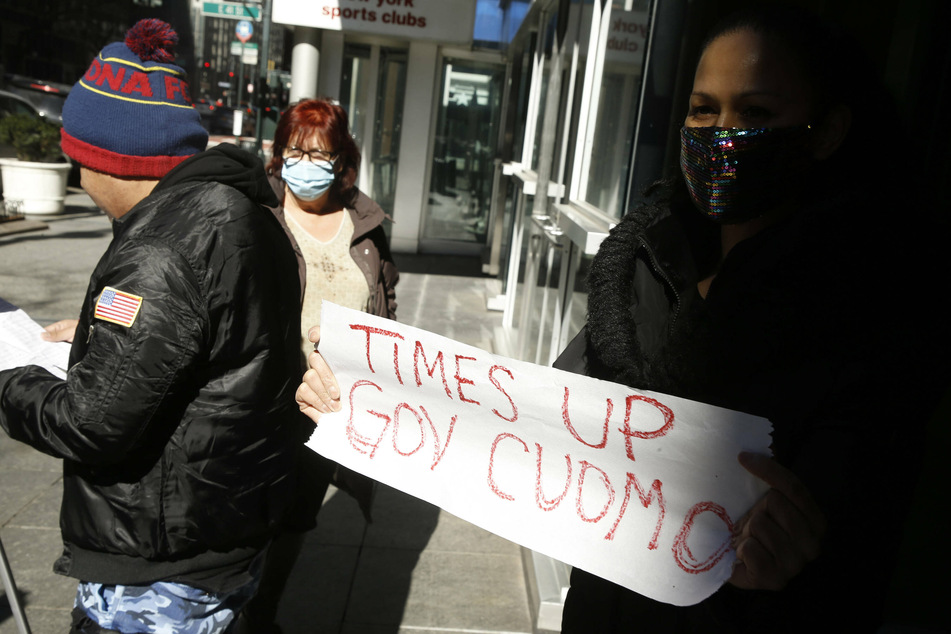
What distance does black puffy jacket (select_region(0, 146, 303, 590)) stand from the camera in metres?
1.67

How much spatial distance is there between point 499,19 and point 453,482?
11783 millimetres

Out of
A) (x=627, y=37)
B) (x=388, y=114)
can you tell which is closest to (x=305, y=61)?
(x=388, y=114)

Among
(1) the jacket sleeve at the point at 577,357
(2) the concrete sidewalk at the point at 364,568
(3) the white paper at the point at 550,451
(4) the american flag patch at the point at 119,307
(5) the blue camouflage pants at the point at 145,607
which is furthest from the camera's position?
(2) the concrete sidewalk at the point at 364,568

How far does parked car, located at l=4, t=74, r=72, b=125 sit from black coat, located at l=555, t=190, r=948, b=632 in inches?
807

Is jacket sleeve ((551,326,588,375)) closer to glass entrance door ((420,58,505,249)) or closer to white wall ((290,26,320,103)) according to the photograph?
white wall ((290,26,320,103))

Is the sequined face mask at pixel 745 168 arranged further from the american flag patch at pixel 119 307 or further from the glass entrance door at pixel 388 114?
the glass entrance door at pixel 388 114

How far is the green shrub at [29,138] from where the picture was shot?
12.8m

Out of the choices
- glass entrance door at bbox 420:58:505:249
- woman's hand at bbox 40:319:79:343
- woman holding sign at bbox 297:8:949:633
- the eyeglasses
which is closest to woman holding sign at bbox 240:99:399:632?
the eyeglasses

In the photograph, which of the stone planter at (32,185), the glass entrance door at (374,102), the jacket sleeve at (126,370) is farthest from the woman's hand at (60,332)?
the stone planter at (32,185)

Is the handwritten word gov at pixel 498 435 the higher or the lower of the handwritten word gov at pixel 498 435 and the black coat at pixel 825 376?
the lower

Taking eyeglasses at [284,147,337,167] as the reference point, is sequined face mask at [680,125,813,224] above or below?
above

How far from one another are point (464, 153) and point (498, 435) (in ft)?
39.2

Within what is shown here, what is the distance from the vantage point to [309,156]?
11.3 feet

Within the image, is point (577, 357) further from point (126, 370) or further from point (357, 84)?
point (357, 84)
